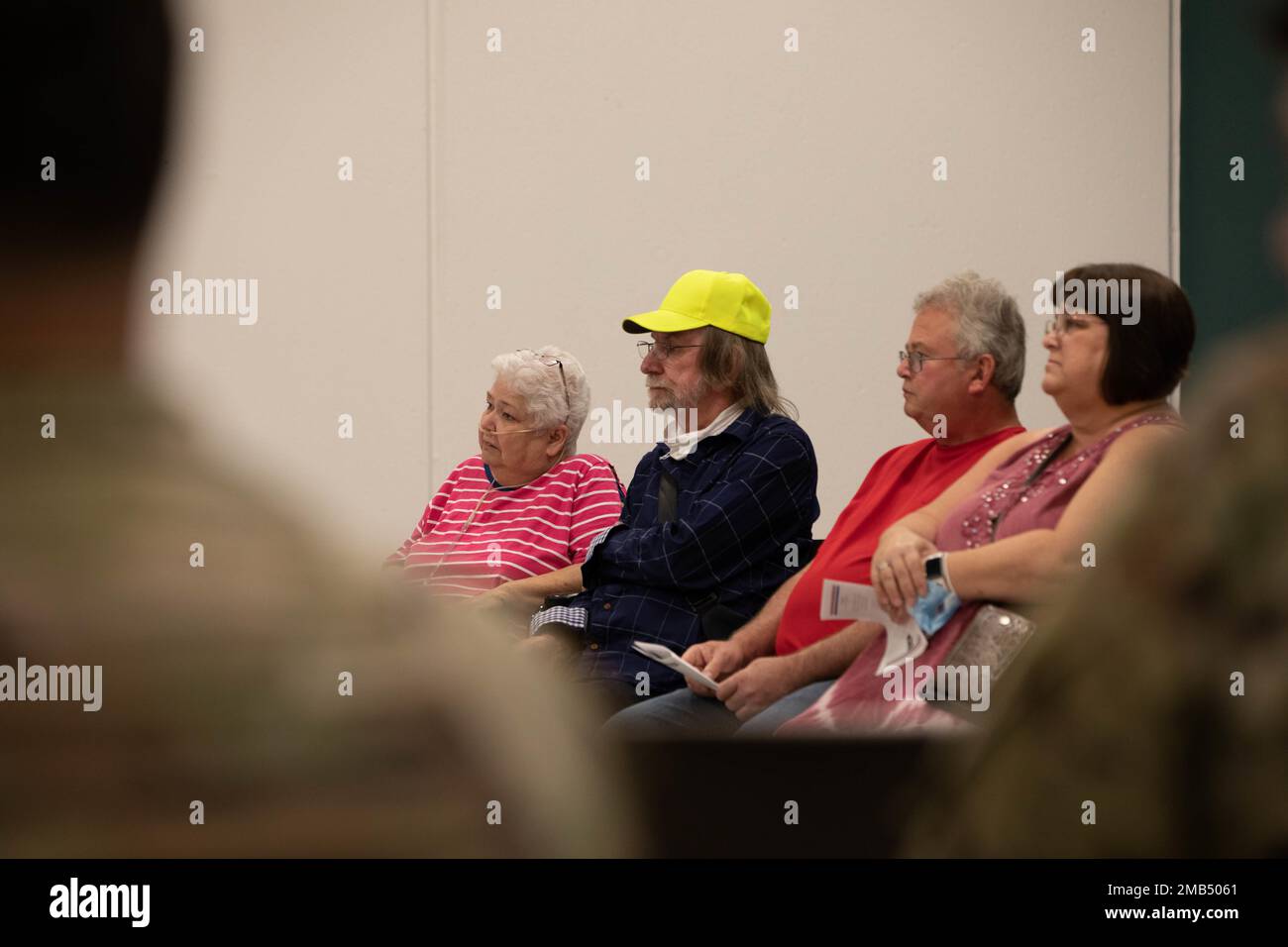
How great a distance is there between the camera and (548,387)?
10.5 feet

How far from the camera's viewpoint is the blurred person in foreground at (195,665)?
1.45 feet

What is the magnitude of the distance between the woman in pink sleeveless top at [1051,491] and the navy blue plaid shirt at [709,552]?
1.24 ft

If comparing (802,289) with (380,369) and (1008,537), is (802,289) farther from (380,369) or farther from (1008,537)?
(1008,537)

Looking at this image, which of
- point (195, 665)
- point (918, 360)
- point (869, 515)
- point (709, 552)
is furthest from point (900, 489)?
point (195, 665)

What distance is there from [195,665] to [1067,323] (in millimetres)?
1859

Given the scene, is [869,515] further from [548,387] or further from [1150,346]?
[548,387]

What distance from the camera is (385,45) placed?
12.2 ft

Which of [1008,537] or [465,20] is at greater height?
[465,20]

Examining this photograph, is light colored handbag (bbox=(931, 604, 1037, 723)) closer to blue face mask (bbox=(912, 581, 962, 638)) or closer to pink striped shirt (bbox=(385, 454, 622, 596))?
blue face mask (bbox=(912, 581, 962, 638))
